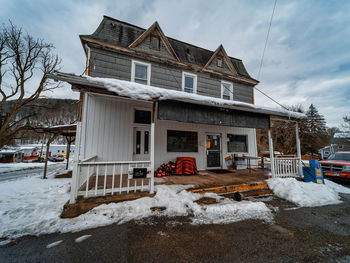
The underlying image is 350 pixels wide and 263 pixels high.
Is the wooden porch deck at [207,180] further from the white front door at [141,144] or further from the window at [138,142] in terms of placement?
the window at [138,142]

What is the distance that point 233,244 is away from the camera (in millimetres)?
2092

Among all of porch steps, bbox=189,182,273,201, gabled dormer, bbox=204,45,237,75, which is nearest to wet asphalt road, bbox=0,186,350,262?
porch steps, bbox=189,182,273,201

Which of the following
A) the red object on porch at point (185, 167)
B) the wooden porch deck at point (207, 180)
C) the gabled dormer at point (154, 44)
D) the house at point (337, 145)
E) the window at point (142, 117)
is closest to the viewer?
the wooden porch deck at point (207, 180)

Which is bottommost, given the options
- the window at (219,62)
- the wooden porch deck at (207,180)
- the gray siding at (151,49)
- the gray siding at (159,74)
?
the wooden porch deck at (207,180)

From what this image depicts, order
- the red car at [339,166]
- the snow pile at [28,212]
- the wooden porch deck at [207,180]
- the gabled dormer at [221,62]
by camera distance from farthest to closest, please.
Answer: the gabled dormer at [221,62]
the red car at [339,166]
the wooden porch deck at [207,180]
the snow pile at [28,212]

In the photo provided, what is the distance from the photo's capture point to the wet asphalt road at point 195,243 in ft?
5.95

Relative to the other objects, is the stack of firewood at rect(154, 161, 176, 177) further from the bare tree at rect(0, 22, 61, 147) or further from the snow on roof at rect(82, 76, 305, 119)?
the bare tree at rect(0, 22, 61, 147)

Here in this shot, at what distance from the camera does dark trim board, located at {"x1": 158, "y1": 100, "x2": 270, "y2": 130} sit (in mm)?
3881

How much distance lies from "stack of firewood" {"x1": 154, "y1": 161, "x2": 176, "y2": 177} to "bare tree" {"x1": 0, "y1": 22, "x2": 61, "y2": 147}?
12.3 metres

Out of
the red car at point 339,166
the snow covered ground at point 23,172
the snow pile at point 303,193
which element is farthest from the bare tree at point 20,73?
the red car at point 339,166

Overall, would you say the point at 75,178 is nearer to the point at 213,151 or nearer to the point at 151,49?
the point at 213,151

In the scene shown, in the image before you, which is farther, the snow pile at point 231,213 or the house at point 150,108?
the house at point 150,108

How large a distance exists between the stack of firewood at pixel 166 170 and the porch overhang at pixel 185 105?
266cm

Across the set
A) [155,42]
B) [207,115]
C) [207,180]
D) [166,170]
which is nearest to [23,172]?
[166,170]
